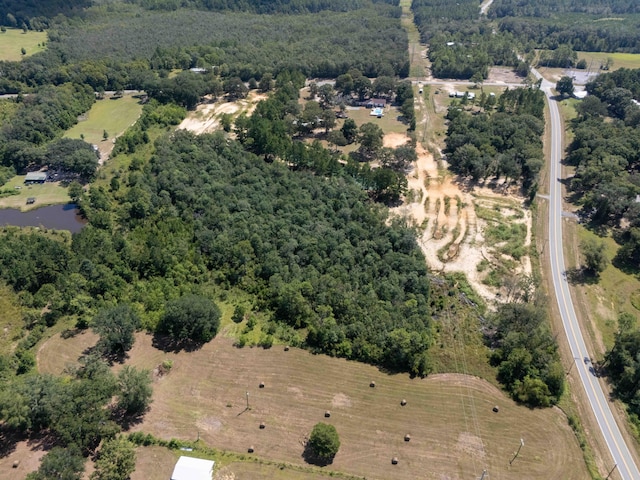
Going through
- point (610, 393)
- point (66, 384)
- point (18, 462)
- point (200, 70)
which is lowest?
point (610, 393)

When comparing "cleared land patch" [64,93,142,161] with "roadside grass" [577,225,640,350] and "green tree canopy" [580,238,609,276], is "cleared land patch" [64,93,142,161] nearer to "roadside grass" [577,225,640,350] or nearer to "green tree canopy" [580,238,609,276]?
"green tree canopy" [580,238,609,276]

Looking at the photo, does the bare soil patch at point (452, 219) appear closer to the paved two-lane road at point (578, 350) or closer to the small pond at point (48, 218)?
the paved two-lane road at point (578, 350)

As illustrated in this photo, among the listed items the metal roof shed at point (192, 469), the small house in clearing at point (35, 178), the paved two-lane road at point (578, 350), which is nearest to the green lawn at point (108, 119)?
the small house in clearing at point (35, 178)

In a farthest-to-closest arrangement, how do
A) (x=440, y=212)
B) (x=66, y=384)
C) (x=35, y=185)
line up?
(x=35, y=185) < (x=440, y=212) < (x=66, y=384)

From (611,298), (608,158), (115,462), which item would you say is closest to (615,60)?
(608,158)

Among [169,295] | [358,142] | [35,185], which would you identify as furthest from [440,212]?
[35,185]

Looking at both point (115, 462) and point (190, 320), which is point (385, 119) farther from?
point (115, 462)

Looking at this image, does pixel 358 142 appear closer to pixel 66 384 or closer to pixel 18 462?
pixel 66 384

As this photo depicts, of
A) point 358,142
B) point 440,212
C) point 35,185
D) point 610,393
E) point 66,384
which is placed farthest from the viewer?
point 358,142
